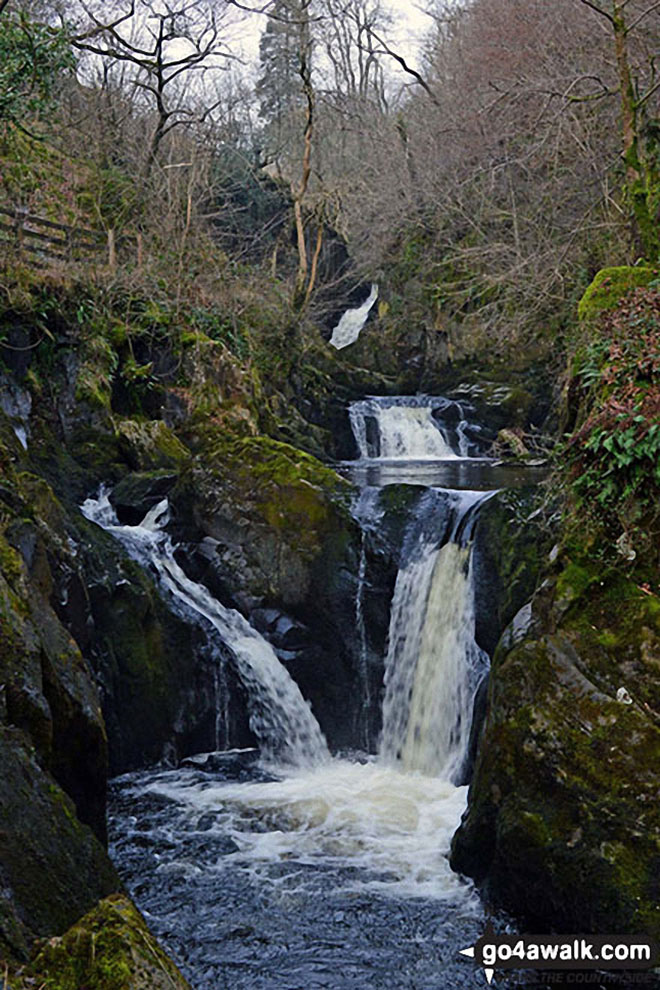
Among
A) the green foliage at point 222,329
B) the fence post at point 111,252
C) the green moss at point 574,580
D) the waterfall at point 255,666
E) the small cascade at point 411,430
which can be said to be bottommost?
the waterfall at point 255,666

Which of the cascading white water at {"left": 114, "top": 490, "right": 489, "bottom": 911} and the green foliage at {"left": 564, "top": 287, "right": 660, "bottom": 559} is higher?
Result: the green foliage at {"left": 564, "top": 287, "right": 660, "bottom": 559}

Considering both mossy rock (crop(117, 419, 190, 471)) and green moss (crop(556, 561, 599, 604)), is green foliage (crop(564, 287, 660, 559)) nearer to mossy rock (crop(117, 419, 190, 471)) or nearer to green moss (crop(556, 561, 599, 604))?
green moss (crop(556, 561, 599, 604))

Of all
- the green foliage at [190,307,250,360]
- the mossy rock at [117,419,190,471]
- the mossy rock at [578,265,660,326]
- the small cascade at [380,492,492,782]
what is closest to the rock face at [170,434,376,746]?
the small cascade at [380,492,492,782]

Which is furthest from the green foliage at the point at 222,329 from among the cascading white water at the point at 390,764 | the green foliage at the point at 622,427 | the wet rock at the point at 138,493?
the green foliage at the point at 622,427

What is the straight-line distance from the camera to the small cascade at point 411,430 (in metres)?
17.1

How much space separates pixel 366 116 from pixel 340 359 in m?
8.88

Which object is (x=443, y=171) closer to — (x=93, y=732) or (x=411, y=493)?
(x=411, y=493)

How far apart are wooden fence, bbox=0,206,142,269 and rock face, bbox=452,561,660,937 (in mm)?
9784

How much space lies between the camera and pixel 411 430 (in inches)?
688

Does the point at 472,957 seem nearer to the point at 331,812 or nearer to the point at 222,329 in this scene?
the point at 331,812

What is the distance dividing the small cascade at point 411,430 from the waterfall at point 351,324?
5.22m

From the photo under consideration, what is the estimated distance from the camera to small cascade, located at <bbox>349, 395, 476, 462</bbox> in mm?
17125

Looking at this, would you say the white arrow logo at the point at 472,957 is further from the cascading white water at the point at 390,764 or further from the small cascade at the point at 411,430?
the small cascade at the point at 411,430

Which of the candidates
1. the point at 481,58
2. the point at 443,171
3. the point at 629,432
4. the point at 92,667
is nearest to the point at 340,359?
the point at 443,171
